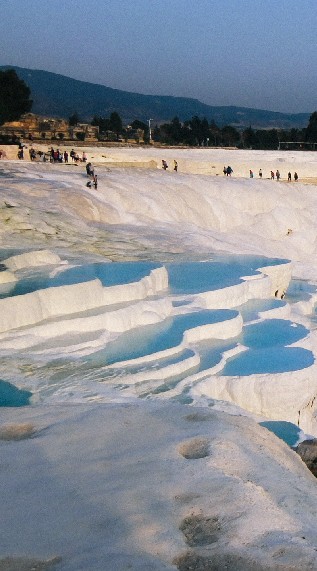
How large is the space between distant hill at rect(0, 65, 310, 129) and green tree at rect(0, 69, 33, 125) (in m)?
107

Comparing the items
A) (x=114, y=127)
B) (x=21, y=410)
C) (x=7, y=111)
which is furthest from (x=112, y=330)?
(x=114, y=127)

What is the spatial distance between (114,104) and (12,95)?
136 metres

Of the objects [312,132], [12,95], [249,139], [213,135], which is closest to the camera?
[12,95]

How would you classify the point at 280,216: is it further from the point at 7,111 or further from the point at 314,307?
the point at 7,111

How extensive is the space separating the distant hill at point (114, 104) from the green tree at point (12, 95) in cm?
10682

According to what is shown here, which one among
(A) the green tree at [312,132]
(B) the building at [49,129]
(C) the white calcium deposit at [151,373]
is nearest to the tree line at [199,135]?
(A) the green tree at [312,132]

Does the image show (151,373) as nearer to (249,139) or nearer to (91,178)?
(91,178)

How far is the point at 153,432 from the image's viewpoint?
145 inches

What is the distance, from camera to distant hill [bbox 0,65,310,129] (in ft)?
492

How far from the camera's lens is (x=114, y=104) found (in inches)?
6329

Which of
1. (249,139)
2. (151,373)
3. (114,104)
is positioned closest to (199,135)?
(249,139)

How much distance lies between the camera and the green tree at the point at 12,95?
90.9ft

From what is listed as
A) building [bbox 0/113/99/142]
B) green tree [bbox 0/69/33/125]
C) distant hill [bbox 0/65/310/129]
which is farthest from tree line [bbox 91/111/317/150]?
distant hill [bbox 0/65/310/129]

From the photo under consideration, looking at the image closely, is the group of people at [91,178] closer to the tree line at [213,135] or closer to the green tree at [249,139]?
the tree line at [213,135]
